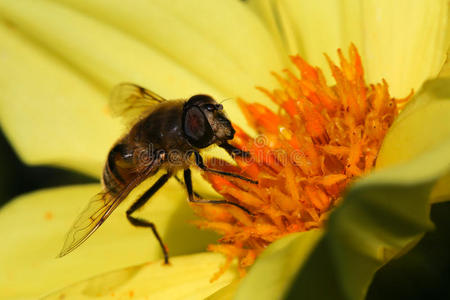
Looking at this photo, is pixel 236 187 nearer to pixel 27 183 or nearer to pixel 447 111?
pixel 447 111

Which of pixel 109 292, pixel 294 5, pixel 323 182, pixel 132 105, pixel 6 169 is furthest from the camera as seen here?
pixel 6 169

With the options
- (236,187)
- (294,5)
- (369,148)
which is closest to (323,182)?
(369,148)

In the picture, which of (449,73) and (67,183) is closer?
(449,73)

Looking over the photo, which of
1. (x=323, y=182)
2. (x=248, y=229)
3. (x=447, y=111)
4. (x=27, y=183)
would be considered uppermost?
(x=447, y=111)

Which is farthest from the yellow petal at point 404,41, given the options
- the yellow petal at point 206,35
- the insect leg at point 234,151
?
the insect leg at point 234,151

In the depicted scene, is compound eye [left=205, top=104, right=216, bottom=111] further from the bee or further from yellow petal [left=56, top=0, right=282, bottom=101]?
yellow petal [left=56, top=0, right=282, bottom=101]

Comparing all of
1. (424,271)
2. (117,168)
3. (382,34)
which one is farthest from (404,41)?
(117,168)
